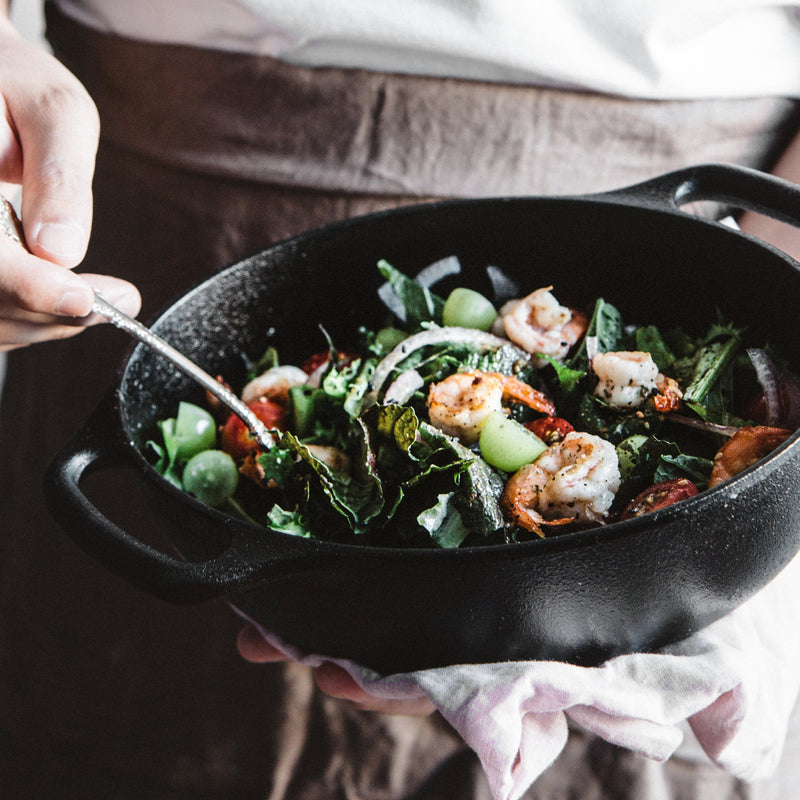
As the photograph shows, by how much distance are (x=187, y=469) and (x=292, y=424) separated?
0.12 meters

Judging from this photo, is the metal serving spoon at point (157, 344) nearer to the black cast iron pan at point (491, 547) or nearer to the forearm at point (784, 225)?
the black cast iron pan at point (491, 547)

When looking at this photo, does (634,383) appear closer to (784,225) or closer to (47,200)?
(784,225)

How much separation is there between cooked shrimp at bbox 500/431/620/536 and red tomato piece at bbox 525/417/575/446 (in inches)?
2.2

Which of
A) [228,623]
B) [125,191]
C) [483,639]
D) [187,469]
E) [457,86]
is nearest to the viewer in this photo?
[483,639]

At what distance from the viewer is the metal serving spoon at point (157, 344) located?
69 centimetres

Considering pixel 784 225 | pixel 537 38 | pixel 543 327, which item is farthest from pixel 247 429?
pixel 784 225

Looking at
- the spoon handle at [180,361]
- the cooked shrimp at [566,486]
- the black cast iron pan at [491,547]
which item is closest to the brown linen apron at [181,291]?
the black cast iron pan at [491,547]

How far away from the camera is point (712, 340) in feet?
2.95

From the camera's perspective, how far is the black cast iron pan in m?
0.56

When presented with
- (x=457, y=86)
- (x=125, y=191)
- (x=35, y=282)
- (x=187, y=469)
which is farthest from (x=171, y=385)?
(x=457, y=86)

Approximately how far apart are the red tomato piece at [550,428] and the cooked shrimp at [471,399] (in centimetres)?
2

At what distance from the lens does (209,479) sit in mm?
819

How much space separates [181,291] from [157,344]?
0.91 feet

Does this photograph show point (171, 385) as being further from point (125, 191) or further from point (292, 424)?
point (125, 191)
